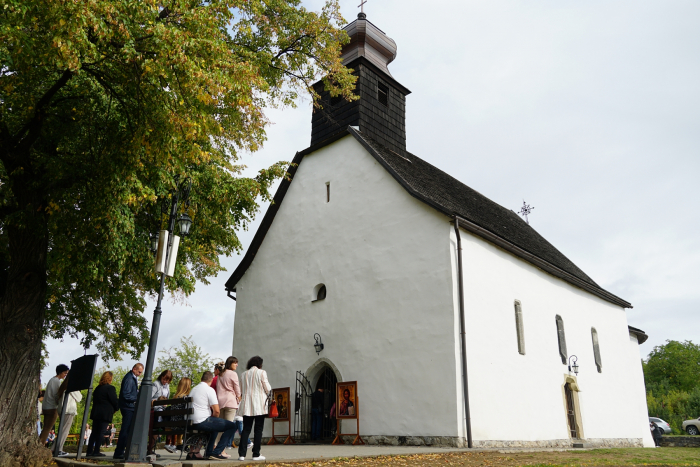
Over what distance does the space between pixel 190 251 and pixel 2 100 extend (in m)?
4.55

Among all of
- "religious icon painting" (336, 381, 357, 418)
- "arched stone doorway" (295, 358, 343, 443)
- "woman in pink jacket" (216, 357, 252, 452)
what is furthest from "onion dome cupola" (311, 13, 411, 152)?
"woman in pink jacket" (216, 357, 252, 452)

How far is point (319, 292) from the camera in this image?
56.4 ft

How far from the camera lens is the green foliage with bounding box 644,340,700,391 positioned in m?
62.7

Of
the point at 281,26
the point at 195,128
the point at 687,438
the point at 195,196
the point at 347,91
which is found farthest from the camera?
the point at 687,438

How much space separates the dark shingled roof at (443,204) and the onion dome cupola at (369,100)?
0.73 m

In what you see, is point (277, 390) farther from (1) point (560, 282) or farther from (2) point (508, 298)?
(1) point (560, 282)

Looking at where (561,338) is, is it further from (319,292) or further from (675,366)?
(675,366)

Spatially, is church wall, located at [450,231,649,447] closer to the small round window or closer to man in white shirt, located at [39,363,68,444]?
the small round window

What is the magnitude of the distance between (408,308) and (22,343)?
340 inches

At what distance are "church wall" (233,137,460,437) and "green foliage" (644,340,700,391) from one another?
57.4 meters

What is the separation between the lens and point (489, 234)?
14992 mm

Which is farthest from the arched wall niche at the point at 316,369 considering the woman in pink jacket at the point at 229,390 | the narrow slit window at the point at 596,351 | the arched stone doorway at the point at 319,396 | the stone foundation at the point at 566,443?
the narrow slit window at the point at 596,351

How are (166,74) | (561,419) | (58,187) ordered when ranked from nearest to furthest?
(166,74), (58,187), (561,419)

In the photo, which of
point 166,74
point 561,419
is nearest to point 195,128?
point 166,74
